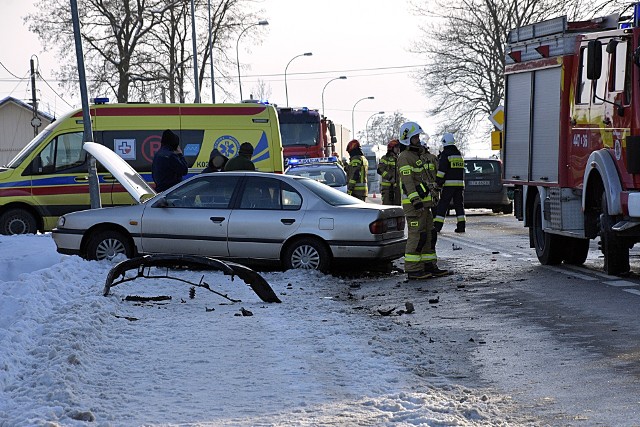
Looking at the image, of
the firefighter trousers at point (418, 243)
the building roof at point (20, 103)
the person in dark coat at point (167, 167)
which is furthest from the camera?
the building roof at point (20, 103)

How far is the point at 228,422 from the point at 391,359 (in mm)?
2154

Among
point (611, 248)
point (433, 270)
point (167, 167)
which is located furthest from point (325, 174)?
point (611, 248)

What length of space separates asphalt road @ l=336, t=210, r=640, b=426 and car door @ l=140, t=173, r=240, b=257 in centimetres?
192

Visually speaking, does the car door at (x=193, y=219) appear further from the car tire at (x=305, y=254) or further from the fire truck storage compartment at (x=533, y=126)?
the fire truck storage compartment at (x=533, y=126)

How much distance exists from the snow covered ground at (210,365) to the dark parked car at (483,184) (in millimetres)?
18686

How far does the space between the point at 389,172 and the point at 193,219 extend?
28.7 ft

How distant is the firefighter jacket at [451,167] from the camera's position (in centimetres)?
2083

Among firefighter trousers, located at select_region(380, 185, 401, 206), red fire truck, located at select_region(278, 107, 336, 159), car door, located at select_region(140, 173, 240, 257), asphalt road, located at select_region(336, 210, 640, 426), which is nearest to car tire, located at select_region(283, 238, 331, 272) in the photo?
asphalt road, located at select_region(336, 210, 640, 426)

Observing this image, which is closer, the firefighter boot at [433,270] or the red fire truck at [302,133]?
the firefighter boot at [433,270]

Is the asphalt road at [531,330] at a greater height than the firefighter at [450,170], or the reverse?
the firefighter at [450,170]

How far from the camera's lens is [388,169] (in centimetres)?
2267

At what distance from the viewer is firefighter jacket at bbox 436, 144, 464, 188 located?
20.8 meters

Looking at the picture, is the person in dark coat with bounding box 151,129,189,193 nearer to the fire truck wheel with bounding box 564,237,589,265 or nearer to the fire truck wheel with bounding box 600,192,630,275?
the fire truck wheel with bounding box 564,237,589,265

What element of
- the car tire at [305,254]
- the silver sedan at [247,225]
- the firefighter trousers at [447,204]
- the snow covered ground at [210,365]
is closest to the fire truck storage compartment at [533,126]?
the firefighter trousers at [447,204]
